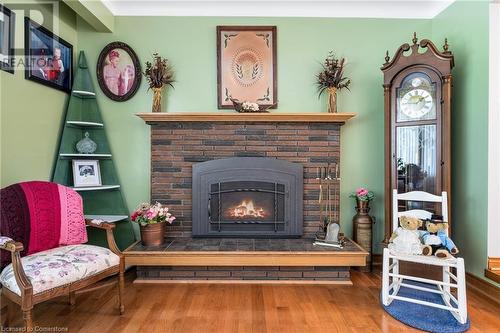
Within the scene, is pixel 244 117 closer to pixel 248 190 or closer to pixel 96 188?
pixel 248 190

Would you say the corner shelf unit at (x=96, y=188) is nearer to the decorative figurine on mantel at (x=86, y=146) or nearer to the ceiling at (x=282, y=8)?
the decorative figurine on mantel at (x=86, y=146)

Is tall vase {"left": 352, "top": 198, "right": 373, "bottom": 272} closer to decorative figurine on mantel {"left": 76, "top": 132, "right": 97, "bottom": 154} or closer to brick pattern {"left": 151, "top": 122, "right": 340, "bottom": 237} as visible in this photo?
brick pattern {"left": 151, "top": 122, "right": 340, "bottom": 237}

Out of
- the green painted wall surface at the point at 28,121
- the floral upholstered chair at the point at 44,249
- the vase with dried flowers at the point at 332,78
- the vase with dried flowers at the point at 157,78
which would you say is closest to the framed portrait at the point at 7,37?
the green painted wall surface at the point at 28,121

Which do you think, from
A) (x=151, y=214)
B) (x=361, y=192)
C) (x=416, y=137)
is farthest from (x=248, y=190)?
(x=416, y=137)

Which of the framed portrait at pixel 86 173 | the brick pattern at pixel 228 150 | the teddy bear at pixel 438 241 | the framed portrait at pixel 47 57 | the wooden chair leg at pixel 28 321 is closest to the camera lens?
the wooden chair leg at pixel 28 321

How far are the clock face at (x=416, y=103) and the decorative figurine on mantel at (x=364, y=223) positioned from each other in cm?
82

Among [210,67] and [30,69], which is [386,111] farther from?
[30,69]

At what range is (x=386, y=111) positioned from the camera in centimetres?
Result: 274

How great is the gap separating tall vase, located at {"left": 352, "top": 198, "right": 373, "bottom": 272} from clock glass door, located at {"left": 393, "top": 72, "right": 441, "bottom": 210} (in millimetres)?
362

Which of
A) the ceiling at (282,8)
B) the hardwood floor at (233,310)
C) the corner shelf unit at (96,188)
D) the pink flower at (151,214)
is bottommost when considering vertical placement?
the hardwood floor at (233,310)

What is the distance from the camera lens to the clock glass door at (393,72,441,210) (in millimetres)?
2568

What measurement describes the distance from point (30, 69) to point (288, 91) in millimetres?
2278

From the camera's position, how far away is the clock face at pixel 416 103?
8.49ft

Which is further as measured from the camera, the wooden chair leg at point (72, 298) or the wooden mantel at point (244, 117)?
the wooden mantel at point (244, 117)
